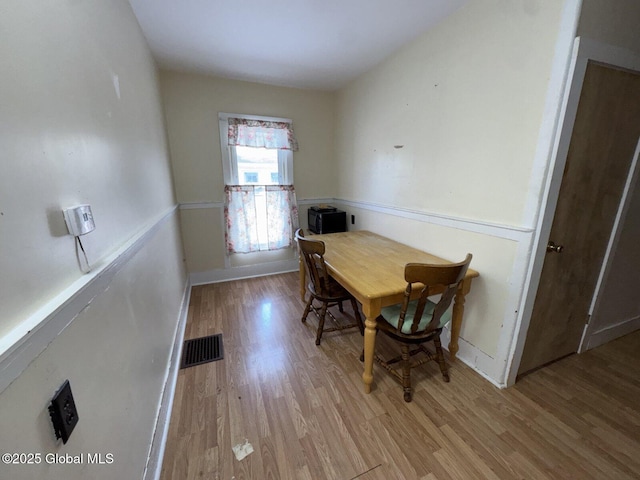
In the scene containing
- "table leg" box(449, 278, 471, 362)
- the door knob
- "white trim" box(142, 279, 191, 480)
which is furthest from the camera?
"table leg" box(449, 278, 471, 362)

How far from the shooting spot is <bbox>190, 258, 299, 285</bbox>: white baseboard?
10.5 ft

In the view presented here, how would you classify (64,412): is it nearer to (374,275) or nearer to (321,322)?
(374,275)

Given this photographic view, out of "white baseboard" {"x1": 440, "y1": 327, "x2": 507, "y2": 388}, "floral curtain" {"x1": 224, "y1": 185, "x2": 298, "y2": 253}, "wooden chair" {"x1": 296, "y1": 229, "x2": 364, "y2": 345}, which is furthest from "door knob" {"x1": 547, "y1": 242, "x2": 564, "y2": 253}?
"floral curtain" {"x1": 224, "y1": 185, "x2": 298, "y2": 253}

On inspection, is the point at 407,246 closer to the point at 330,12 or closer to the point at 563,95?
the point at 563,95

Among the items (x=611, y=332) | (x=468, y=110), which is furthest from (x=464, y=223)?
(x=611, y=332)

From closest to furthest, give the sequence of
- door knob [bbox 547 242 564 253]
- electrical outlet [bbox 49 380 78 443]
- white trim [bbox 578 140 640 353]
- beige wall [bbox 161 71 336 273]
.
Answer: electrical outlet [bbox 49 380 78 443], door knob [bbox 547 242 564 253], white trim [bbox 578 140 640 353], beige wall [bbox 161 71 336 273]

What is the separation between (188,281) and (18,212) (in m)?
2.79

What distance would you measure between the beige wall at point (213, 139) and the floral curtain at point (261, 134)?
12 cm

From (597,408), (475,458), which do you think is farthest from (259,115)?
(597,408)

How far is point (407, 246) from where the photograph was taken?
2.25 m

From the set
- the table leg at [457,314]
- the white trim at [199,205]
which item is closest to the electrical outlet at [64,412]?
the table leg at [457,314]

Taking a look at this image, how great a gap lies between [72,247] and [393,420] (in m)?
1.65

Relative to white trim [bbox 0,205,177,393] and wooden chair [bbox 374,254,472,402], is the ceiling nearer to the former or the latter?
wooden chair [bbox 374,254,472,402]

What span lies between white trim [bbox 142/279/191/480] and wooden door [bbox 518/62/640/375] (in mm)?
2151
